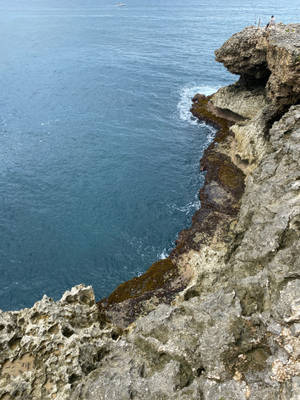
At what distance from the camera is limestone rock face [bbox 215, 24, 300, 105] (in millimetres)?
33438

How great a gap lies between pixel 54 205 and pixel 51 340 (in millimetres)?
25581

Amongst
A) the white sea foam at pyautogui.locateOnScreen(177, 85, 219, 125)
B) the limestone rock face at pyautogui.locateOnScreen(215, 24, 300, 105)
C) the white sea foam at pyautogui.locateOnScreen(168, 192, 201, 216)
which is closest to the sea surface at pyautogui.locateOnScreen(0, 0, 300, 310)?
the white sea foam at pyautogui.locateOnScreen(168, 192, 201, 216)

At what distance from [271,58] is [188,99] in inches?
1188

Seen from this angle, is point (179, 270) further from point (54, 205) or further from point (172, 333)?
point (54, 205)

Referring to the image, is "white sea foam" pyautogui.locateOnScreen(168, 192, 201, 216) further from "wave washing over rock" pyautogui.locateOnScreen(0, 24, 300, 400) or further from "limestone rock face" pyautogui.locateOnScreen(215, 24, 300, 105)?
"limestone rock face" pyautogui.locateOnScreen(215, 24, 300, 105)

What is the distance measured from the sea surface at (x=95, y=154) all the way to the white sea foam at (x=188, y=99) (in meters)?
0.25

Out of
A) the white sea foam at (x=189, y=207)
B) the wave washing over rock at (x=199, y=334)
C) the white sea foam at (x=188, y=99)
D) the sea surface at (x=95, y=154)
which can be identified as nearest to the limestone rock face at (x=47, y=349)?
the wave washing over rock at (x=199, y=334)

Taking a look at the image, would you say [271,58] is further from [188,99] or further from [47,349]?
[47,349]

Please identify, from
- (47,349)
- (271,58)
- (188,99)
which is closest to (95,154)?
(271,58)

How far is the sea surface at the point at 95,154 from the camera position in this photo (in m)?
32.5

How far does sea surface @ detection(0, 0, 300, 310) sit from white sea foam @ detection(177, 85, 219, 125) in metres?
0.25

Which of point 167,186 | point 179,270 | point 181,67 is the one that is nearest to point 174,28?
point 181,67

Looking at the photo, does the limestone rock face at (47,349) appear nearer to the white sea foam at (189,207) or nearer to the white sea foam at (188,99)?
the white sea foam at (189,207)

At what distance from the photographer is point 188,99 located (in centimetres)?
6756
